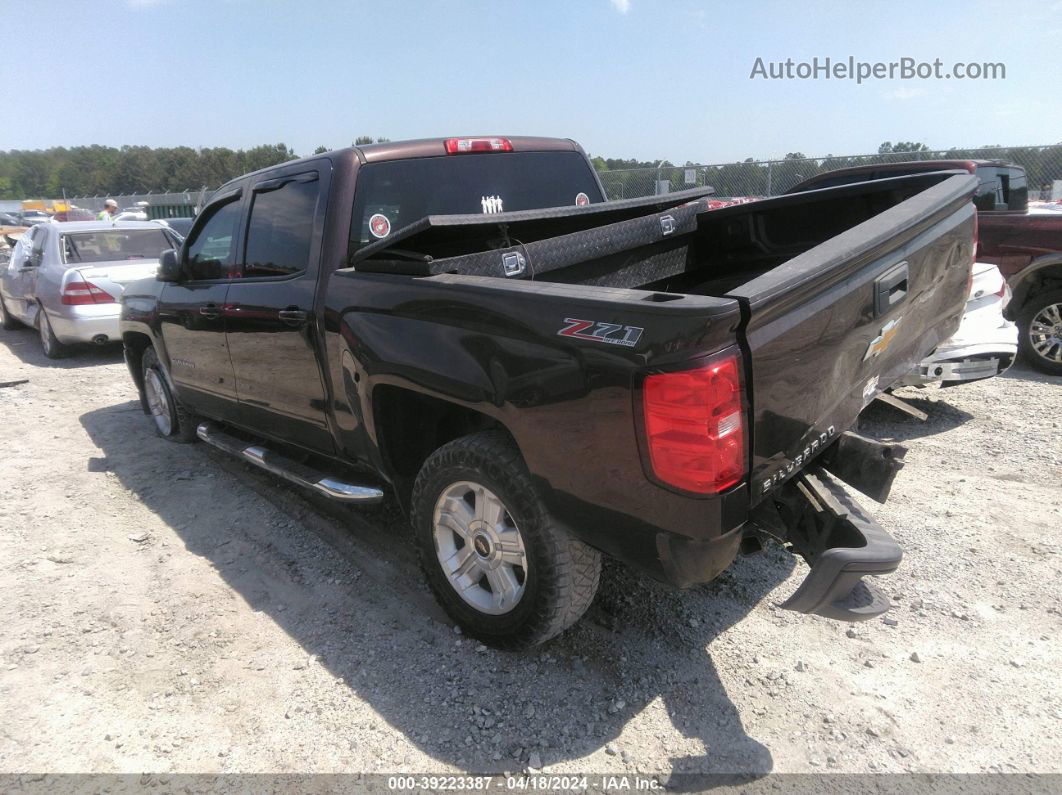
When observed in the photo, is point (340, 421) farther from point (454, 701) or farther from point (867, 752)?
point (867, 752)

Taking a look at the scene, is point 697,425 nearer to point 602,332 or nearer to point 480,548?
point 602,332

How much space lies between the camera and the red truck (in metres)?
6.62

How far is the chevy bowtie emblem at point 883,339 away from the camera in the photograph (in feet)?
8.45

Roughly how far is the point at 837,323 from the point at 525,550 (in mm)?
1315

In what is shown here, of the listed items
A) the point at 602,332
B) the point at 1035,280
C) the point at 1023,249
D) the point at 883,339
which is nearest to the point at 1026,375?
the point at 1035,280

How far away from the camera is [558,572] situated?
2.48 meters

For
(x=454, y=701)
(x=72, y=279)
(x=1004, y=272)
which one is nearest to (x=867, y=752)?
(x=454, y=701)

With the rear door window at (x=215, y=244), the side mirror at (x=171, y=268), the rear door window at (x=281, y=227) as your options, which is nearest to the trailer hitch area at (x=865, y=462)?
the rear door window at (x=281, y=227)

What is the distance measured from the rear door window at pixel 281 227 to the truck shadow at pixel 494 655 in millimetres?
1498

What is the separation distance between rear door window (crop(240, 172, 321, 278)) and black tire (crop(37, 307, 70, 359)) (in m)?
6.56

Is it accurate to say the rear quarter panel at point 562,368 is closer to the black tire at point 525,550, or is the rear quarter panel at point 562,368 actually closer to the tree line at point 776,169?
the black tire at point 525,550

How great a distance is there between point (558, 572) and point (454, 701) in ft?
2.16

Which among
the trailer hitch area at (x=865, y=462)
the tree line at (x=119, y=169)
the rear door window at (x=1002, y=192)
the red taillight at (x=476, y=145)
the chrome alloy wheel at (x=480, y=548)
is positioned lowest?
the chrome alloy wheel at (x=480, y=548)

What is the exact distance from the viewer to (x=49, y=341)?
906cm
